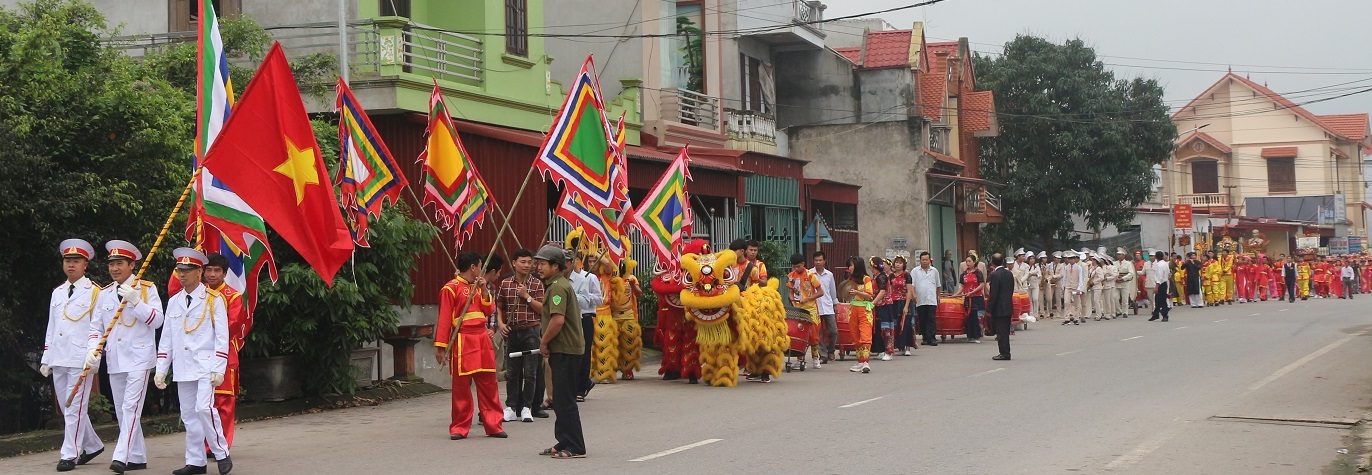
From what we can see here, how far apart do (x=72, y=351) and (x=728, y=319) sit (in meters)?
8.08

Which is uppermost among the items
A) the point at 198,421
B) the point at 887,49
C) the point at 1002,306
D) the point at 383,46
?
the point at 887,49

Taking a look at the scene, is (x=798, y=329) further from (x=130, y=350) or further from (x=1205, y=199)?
(x=1205, y=199)

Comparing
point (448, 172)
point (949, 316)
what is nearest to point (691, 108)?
point (949, 316)

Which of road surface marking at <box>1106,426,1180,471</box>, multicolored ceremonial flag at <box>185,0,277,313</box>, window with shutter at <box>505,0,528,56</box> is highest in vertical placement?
window with shutter at <box>505,0,528,56</box>

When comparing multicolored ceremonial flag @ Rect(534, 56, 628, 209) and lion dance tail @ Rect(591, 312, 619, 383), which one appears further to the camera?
lion dance tail @ Rect(591, 312, 619, 383)

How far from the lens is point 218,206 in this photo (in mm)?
10406

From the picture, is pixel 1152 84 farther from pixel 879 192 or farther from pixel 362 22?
pixel 362 22

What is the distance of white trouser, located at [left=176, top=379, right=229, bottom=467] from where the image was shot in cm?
964

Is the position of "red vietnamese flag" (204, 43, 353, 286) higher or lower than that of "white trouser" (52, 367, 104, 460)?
higher

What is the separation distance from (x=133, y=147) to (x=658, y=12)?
56.4ft

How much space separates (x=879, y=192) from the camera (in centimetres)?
3881

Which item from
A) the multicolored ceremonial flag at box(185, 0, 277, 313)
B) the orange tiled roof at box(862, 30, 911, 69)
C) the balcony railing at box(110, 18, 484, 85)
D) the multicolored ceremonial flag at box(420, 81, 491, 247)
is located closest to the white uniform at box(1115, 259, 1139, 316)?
the orange tiled roof at box(862, 30, 911, 69)

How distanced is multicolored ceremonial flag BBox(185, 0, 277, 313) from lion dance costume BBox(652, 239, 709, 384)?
6553mm

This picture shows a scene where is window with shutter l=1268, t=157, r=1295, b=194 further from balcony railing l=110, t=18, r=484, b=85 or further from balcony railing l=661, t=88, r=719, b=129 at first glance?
balcony railing l=110, t=18, r=484, b=85
